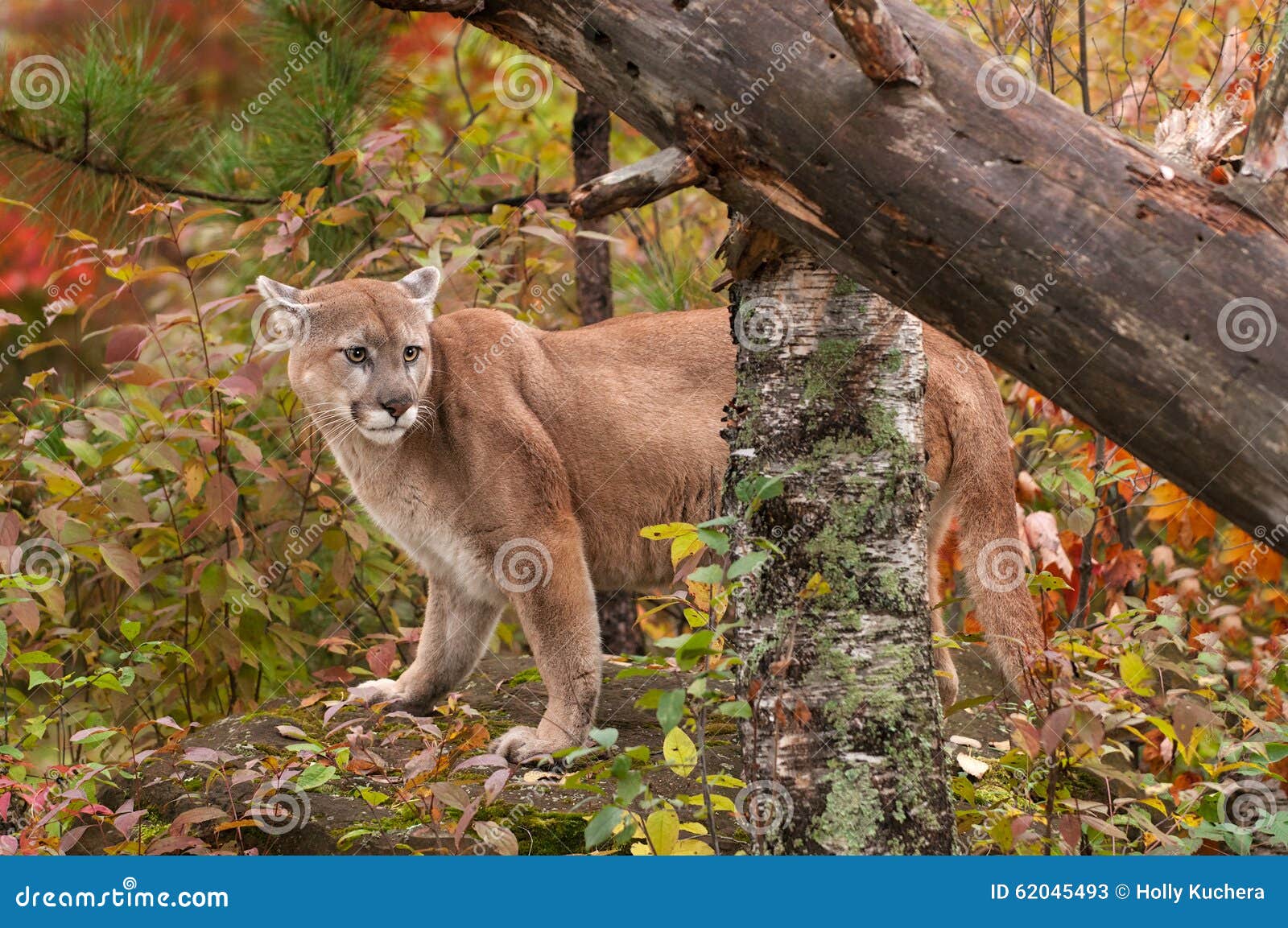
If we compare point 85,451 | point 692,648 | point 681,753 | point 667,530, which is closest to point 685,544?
point 667,530

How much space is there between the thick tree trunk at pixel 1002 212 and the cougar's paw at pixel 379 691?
2912mm

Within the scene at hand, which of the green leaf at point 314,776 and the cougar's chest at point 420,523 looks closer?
the green leaf at point 314,776

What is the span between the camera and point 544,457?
4.78 metres

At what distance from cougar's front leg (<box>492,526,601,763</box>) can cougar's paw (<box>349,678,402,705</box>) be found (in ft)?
2.53

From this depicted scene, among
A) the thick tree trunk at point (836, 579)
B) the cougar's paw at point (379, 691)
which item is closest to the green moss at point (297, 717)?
the cougar's paw at point (379, 691)

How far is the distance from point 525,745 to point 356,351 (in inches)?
62.7

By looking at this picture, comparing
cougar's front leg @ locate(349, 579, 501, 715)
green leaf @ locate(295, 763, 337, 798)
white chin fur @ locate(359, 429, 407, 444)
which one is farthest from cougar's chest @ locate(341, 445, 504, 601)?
green leaf @ locate(295, 763, 337, 798)

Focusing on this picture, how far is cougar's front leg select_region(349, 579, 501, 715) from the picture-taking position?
5168mm

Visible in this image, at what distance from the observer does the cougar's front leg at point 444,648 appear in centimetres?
517

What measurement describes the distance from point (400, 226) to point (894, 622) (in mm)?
4180

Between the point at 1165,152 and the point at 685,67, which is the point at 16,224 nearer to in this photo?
the point at 685,67

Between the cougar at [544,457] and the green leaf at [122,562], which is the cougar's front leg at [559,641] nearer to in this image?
the cougar at [544,457]

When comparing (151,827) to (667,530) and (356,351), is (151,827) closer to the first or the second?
(356,351)

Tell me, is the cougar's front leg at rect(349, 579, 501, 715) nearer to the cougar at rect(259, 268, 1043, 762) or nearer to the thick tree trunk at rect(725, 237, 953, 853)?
the cougar at rect(259, 268, 1043, 762)
